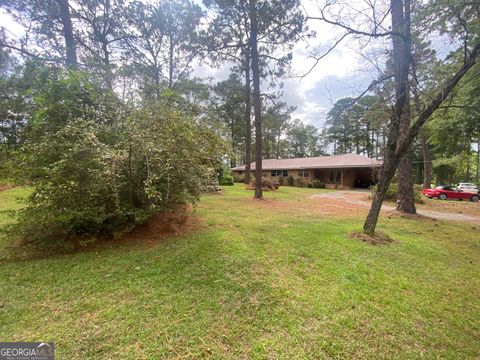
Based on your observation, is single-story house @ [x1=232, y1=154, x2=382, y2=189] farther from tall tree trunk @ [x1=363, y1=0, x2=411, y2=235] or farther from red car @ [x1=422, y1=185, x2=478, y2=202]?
tall tree trunk @ [x1=363, y1=0, x2=411, y2=235]

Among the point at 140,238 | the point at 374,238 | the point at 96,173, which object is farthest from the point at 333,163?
the point at 96,173

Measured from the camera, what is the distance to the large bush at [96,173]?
361cm

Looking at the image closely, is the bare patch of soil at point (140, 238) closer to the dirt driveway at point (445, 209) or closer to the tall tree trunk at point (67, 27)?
the tall tree trunk at point (67, 27)

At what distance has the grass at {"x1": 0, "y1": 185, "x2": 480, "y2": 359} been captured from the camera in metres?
2.01

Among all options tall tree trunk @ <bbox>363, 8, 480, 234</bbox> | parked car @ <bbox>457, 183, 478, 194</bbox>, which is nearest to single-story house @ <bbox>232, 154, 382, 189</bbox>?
parked car @ <bbox>457, 183, 478, 194</bbox>

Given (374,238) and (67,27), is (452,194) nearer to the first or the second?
(374,238)

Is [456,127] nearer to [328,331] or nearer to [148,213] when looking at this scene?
[328,331]

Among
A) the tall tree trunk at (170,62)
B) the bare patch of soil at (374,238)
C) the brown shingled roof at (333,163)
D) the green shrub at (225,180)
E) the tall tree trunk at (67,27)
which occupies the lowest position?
the bare patch of soil at (374,238)

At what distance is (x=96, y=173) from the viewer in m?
3.52

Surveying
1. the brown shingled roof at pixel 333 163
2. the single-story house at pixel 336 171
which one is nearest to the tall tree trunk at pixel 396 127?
the brown shingled roof at pixel 333 163

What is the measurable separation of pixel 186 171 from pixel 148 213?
1.20m

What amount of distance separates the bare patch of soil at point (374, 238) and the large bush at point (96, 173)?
4.23 metres

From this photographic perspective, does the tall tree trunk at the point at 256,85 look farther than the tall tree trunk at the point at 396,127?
Yes

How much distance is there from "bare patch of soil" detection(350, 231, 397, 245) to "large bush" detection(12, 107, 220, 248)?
13.9ft
